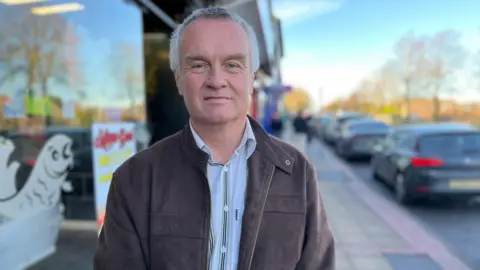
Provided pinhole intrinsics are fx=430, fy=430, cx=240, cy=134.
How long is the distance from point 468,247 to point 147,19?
15.5 ft

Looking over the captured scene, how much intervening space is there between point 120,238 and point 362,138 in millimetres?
12632

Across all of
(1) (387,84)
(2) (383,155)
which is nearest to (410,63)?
(1) (387,84)

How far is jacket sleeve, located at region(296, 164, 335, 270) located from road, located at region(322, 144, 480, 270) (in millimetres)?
3583

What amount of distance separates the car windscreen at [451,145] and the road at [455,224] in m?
0.88

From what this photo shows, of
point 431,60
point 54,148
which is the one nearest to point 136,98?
point 54,148

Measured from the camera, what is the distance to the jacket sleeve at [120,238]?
4.22 ft

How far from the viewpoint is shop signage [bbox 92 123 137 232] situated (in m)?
3.46

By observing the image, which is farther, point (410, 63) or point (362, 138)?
point (410, 63)

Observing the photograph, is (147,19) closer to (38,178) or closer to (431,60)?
(38,178)

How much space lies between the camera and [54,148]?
10.9 feet

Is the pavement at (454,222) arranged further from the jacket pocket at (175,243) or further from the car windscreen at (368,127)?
the car windscreen at (368,127)

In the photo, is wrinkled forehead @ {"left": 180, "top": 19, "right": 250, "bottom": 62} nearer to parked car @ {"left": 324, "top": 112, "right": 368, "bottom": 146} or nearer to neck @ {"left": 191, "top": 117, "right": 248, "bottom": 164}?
neck @ {"left": 191, "top": 117, "right": 248, "bottom": 164}

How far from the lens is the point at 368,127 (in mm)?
13781

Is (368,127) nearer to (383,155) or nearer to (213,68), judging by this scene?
(383,155)
